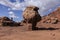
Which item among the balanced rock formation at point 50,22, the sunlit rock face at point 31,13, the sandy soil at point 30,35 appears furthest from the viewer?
the balanced rock formation at point 50,22

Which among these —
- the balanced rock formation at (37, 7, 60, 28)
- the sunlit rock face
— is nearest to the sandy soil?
the sunlit rock face

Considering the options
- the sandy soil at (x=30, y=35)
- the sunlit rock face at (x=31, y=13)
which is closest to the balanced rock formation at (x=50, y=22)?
the sunlit rock face at (x=31, y=13)

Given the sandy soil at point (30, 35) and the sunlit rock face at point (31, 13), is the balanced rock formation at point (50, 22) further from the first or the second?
the sandy soil at point (30, 35)

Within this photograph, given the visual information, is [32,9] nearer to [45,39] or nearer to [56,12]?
[45,39]

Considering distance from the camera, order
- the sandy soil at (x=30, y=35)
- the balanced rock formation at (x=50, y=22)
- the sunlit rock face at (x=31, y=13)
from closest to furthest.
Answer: the sandy soil at (x=30, y=35) < the sunlit rock face at (x=31, y=13) < the balanced rock formation at (x=50, y=22)

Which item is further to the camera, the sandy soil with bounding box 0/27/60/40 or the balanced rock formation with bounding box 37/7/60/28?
the balanced rock formation with bounding box 37/7/60/28

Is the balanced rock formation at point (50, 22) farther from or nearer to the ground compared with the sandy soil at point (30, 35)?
farther from the ground

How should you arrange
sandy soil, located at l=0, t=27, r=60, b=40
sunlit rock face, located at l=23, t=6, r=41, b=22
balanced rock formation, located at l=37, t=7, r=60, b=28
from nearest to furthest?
sandy soil, located at l=0, t=27, r=60, b=40, sunlit rock face, located at l=23, t=6, r=41, b=22, balanced rock formation, located at l=37, t=7, r=60, b=28

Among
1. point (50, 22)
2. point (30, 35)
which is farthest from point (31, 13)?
point (50, 22)

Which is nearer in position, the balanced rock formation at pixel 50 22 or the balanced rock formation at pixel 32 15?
the balanced rock formation at pixel 32 15

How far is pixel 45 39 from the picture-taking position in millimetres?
10102

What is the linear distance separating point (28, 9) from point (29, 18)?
1.27 metres

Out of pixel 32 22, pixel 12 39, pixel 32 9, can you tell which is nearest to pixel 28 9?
pixel 32 9

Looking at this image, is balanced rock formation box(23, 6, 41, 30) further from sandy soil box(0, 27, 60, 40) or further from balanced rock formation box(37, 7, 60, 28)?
balanced rock formation box(37, 7, 60, 28)
